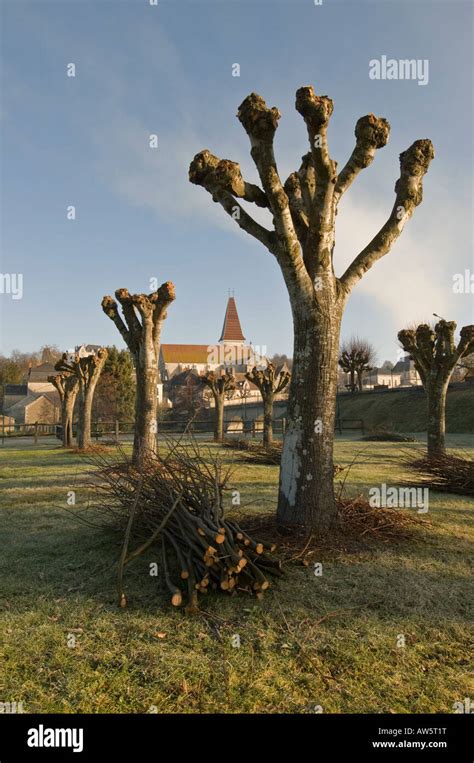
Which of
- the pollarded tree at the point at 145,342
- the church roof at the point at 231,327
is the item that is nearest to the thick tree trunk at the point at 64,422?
the pollarded tree at the point at 145,342

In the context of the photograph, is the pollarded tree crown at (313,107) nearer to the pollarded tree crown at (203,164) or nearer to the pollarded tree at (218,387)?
the pollarded tree crown at (203,164)

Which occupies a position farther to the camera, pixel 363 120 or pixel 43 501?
pixel 43 501

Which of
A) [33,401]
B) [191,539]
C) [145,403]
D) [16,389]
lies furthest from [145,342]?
[16,389]

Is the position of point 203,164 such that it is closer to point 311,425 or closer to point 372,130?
point 372,130

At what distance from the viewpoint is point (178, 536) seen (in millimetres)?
4539

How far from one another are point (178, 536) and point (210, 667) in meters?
1.61

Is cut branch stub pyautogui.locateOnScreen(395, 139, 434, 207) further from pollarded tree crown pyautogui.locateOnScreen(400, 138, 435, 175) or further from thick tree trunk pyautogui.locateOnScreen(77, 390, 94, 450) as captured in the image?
thick tree trunk pyautogui.locateOnScreen(77, 390, 94, 450)

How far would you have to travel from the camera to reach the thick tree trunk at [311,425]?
546 cm

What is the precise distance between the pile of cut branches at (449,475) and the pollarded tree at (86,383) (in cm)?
1270

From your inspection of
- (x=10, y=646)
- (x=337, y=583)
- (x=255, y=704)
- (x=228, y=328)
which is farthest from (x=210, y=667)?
(x=228, y=328)

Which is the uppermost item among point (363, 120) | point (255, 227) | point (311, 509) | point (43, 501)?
point (363, 120)

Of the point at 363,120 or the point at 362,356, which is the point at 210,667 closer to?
the point at 363,120

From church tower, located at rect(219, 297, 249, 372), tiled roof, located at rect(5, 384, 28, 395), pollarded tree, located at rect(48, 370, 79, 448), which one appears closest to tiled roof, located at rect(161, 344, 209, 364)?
church tower, located at rect(219, 297, 249, 372)

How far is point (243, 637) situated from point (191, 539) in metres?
1.08
